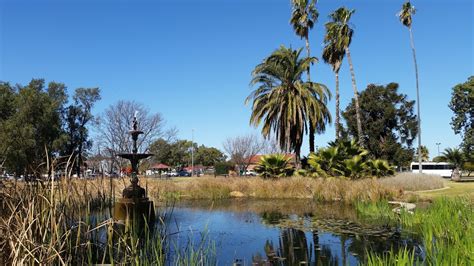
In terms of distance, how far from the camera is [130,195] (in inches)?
424

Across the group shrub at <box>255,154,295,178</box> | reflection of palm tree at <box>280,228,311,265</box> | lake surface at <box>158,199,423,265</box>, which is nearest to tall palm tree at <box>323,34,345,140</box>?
shrub at <box>255,154,295,178</box>

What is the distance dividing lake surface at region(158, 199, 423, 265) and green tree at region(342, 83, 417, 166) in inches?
1081

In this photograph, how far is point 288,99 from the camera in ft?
93.2

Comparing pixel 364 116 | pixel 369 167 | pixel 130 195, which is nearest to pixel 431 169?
pixel 364 116

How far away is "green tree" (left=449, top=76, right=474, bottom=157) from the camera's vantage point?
136 ft

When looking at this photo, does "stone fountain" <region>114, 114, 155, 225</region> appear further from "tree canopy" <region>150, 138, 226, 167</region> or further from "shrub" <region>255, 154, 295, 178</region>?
"tree canopy" <region>150, 138, 226, 167</region>

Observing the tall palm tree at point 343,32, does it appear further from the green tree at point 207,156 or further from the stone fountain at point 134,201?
the green tree at point 207,156

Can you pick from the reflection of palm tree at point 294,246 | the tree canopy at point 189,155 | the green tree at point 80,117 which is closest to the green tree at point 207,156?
the tree canopy at point 189,155

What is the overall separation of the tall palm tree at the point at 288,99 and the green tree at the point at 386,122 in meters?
12.4

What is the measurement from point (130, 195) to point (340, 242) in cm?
561

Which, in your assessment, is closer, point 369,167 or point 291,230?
point 291,230

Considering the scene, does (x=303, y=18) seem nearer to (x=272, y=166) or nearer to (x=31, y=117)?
(x=272, y=166)

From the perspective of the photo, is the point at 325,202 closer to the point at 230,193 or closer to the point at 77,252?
the point at 230,193

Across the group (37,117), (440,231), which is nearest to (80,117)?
(37,117)
